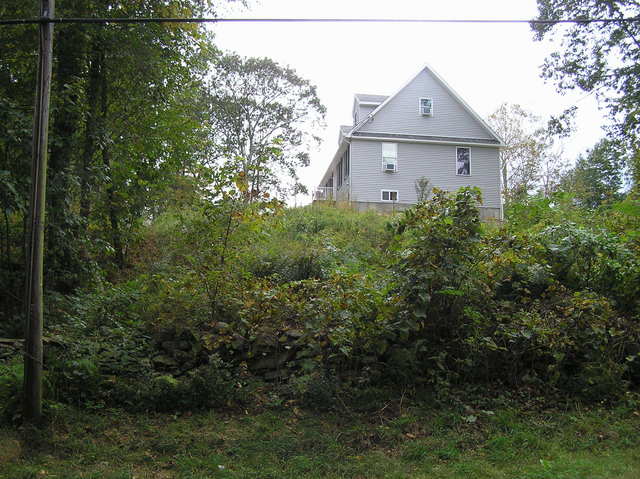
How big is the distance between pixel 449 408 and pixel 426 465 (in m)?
1.00

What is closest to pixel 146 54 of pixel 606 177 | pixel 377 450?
pixel 377 450

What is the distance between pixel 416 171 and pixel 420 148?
3.64ft

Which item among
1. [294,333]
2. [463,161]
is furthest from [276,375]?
[463,161]

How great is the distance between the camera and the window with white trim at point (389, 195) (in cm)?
2236

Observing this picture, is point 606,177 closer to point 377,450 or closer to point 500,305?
point 500,305

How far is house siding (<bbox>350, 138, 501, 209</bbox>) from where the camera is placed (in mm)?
22250

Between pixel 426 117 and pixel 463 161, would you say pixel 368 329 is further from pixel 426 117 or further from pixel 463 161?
pixel 426 117

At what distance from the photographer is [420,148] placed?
74.9 ft

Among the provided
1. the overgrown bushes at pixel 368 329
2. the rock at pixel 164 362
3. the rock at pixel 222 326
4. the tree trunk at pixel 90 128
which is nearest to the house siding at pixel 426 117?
the tree trunk at pixel 90 128

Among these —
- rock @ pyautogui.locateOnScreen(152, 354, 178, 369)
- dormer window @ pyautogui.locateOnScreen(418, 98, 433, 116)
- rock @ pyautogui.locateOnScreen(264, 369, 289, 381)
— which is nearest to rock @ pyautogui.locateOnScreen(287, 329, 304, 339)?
rock @ pyautogui.locateOnScreen(264, 369, 289, 381)

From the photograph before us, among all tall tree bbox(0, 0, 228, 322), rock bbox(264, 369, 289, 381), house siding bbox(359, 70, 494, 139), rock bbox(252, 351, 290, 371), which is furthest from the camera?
house siding bbox(359, 70, 494, 139)

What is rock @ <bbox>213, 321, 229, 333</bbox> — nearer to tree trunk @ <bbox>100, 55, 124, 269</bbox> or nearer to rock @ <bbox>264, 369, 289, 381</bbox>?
rock @ <bbox>264, 369, 289, 381</bbox>

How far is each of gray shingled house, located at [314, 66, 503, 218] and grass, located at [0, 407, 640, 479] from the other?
1753 centimetres

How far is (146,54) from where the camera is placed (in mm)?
8047
